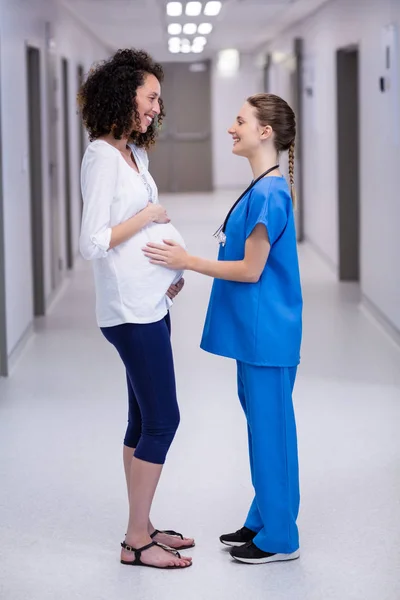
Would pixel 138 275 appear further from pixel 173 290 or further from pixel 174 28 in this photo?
pixel 174 28

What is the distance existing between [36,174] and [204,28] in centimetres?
545

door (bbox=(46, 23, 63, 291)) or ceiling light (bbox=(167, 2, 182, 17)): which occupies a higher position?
ceiling light (bbox=(167, 2, 182, 17))

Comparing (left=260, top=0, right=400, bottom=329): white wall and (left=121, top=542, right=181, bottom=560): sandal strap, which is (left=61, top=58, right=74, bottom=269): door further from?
(left=121, top=542, right=181, bottom=560): sandal strap

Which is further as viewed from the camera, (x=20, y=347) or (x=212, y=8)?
(x=212, y=8)

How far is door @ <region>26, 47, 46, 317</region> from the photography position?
834 centimetres

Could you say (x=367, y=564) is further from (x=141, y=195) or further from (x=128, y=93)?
(x=128, y=93)

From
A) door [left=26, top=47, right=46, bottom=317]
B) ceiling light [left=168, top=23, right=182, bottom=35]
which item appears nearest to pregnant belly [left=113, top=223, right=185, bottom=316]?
door [left=26, top=47, right=46, bottom=317]

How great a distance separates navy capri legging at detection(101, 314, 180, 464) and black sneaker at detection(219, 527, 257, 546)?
436 millimetres

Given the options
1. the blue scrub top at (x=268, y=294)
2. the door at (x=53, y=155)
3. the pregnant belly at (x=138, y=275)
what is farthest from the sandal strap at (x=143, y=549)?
the door at (x=53, y=155)

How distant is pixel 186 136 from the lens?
21750mm

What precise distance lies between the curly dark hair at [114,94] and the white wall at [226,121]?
1974 cm

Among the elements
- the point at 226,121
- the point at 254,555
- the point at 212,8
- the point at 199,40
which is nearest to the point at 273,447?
the point at 254,555

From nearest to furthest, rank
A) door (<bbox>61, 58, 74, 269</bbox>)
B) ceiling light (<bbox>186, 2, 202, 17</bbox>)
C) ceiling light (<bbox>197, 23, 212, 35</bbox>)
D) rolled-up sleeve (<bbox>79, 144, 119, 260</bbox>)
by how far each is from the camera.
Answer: rolled-up sleeve (<bbox>79, 144, 119, 260</bbox>) < ceiling light (<bbox>186, 2, 202, 17</bbox>) < door (<bbox>61, 58, 74, 269</bbox>) < ceiling light (<bbox>197, 23, 212, 35</bbox>)

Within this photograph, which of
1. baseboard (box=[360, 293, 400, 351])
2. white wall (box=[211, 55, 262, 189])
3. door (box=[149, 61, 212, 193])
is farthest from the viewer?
white wall (box=[211, 55, 262, 189])
